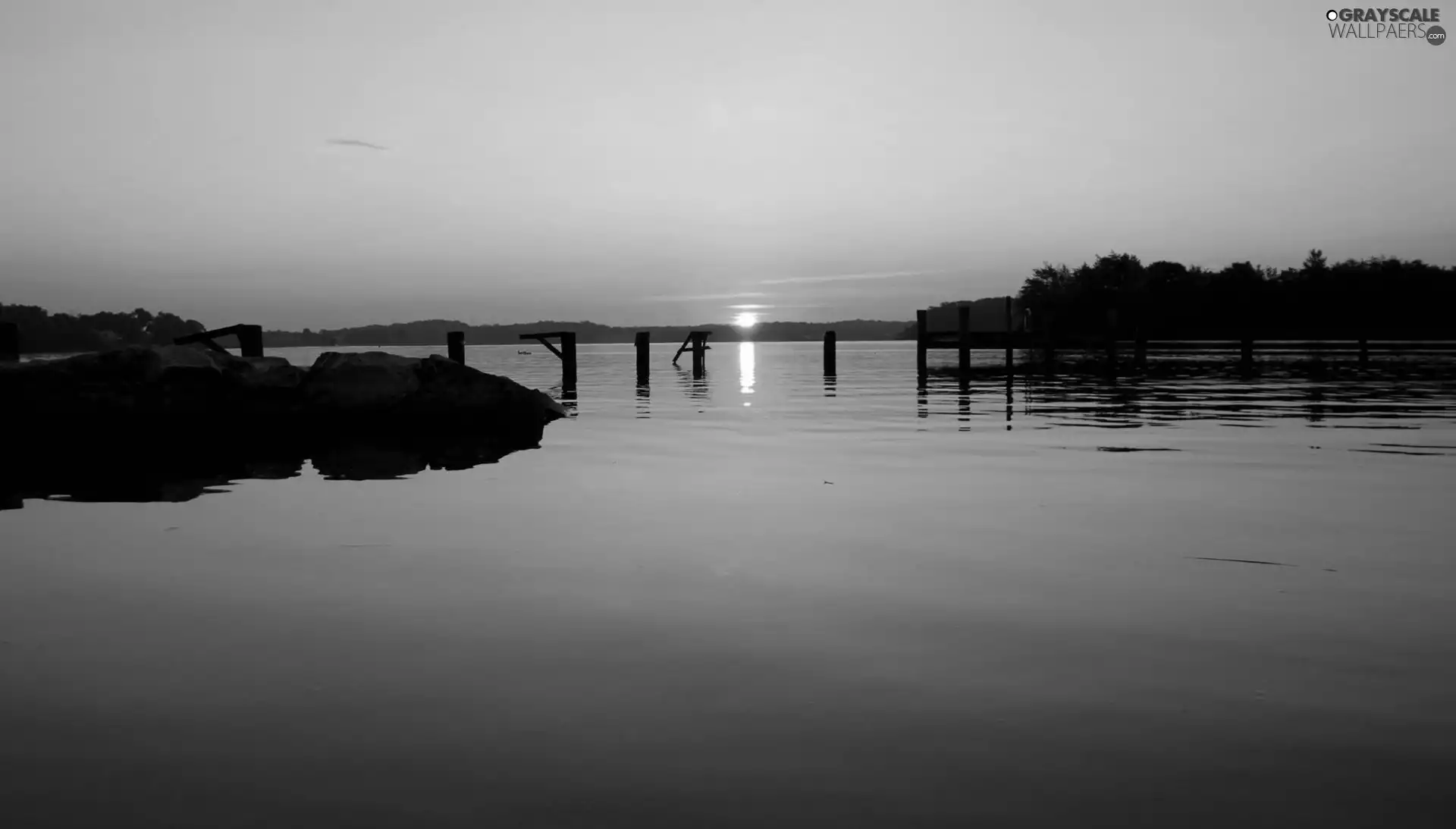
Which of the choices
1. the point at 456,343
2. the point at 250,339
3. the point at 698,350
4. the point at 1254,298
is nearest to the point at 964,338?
the point at 698,350

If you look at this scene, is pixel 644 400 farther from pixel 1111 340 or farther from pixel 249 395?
pixel 1111 340

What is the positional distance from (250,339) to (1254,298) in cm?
8586

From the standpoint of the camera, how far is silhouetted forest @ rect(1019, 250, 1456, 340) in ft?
248

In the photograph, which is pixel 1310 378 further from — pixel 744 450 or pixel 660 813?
pixel 660 813

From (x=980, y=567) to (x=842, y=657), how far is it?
192 cm

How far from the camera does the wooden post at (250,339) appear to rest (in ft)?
60.4

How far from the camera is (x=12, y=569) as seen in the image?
5547 millimetres

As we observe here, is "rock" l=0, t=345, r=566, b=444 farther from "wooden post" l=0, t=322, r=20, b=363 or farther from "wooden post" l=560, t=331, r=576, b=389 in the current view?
"wooden post" l=560, t=331, r=576, b=389

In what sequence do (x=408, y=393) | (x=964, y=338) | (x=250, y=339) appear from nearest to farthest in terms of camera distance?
1. (x=408, y=393)
2. (x=250, y=339)
3. (x=964, y=338)

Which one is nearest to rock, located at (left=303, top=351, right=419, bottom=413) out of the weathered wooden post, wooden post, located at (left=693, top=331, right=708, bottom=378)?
the weathered wooden post

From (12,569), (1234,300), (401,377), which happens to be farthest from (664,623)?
(1234,300)

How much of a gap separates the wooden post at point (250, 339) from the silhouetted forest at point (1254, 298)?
59.0 m

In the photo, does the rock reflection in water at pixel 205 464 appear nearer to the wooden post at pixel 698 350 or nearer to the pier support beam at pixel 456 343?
the pier support beam at pixel 456 343

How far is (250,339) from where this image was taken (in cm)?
1869
